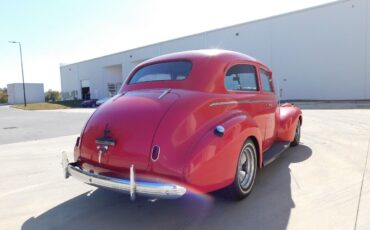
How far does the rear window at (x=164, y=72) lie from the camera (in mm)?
3932

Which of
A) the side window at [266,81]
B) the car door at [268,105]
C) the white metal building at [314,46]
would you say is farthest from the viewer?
the white metal building at [314,46]

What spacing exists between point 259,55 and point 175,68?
985 inches

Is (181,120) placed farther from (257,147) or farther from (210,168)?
(257,147)

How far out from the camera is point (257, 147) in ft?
13.1

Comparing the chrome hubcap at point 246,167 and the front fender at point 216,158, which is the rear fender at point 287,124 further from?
the front fender at point 216,158

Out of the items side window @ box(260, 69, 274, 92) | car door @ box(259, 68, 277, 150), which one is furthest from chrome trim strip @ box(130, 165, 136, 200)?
side window @ box(260, 69, 274, 92)

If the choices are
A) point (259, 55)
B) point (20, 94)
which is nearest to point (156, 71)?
point (259, 55)

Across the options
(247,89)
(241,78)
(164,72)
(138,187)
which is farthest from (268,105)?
(138,187)

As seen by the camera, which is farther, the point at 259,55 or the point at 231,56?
the point at 259,55

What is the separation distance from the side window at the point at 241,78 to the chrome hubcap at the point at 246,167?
0.88 metres

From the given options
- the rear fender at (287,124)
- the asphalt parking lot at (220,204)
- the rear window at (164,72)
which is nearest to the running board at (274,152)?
the rear fender at (287,124)

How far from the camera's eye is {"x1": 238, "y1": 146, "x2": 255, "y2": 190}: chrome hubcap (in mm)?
3723

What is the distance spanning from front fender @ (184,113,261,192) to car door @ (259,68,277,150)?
4.40 ft

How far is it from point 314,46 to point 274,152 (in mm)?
22241
